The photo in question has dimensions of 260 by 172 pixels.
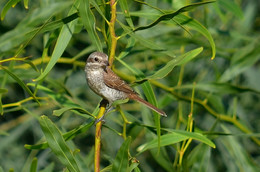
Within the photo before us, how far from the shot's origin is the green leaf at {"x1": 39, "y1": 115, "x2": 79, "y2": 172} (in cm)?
288

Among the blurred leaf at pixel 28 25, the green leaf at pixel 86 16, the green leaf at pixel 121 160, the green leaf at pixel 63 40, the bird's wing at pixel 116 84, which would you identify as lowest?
the bird's wing at pixel 116 84

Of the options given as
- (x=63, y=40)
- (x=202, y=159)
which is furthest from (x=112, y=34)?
(x=202, y=159)

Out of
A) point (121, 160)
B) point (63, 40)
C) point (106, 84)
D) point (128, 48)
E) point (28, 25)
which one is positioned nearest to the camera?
point (121, 160)

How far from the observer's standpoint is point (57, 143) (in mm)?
2955

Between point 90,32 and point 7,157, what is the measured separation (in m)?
2.60

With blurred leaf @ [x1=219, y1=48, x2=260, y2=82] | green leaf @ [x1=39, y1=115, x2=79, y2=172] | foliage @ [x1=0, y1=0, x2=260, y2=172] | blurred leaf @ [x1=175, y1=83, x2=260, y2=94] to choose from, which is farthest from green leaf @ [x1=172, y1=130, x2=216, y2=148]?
blurred leaf @ [x1=219, y1=48, x2=260, y2=82]

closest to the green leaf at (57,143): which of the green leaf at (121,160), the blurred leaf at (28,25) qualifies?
the green leaf at (121,160)

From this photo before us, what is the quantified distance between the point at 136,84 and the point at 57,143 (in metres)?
0.56

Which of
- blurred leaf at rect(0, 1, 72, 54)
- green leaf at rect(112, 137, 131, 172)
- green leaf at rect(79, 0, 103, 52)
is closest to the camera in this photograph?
green leaf at rect(112, 137, 131, 172)

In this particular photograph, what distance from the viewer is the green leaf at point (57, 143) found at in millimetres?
2881

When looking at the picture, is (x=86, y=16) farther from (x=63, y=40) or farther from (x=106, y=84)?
(x=106, y=84)

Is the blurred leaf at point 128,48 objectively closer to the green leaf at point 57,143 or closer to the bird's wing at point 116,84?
the bird's wing at point 116,84

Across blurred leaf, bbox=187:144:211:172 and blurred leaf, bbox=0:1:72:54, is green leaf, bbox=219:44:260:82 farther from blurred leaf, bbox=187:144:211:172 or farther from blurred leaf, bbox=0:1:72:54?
blurred leaf, bbox=0:1:72:54

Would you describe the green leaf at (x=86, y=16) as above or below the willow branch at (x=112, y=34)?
above
